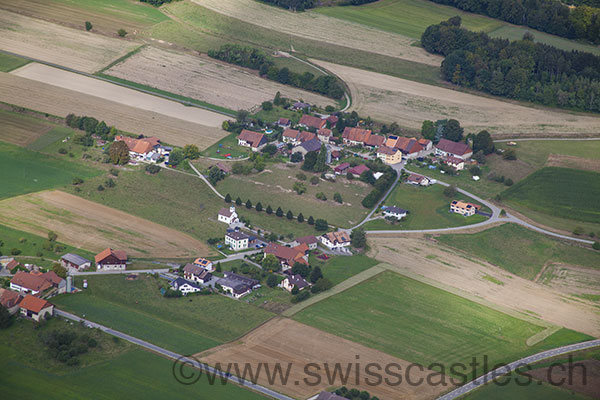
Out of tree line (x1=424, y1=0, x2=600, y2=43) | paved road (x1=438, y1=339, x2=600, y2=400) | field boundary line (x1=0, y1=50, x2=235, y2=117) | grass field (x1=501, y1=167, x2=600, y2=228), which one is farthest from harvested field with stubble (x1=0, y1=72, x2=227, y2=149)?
tree line (x1=424, y1=0, x2=600, y2=43)

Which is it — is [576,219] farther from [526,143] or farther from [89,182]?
[89,182]

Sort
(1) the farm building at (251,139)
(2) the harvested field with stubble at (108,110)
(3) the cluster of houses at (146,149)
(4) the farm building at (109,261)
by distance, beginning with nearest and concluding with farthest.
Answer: (4) the farm building at (109,261) → (3) the cluster of houses at (146,149) → (1) the farm building at (251,139) → (2) the harvested field with stubble at (108,110)

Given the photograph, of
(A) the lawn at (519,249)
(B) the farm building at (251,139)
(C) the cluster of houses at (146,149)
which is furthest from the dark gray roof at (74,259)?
(A) the lawn at (519,249)

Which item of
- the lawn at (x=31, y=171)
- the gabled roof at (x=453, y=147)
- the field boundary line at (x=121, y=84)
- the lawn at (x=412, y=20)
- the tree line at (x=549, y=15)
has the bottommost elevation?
the lawn at (x=31, y=171)

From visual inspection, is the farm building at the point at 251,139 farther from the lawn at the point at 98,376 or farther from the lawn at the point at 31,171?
the lawn at the point at 98,376

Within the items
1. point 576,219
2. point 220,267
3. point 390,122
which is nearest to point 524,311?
point 576,219

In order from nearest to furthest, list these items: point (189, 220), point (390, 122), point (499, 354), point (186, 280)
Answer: point (499, 354), point (186, 280), point (189, 220), point (390, 122)
